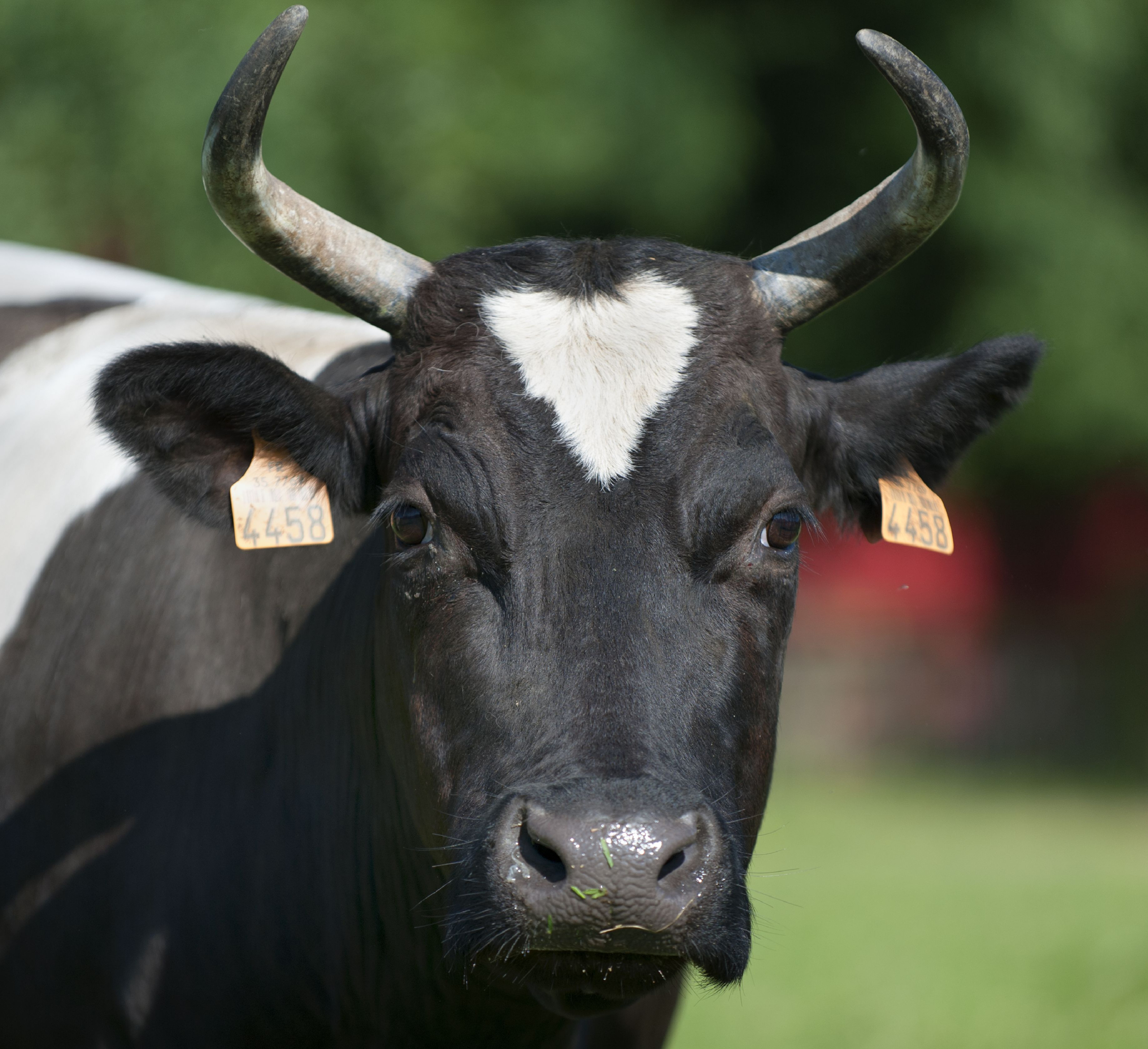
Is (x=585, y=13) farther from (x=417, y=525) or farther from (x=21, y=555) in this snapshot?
(x=417, y=525)

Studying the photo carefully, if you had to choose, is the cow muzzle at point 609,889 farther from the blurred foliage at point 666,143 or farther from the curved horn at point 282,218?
the blurred foliage at point 666,143

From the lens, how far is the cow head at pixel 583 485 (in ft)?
8.05

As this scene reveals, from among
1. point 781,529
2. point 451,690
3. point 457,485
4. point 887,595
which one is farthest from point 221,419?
point 887,595

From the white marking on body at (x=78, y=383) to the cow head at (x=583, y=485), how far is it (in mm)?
669

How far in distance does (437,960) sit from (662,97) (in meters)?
11.2

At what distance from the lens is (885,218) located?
10.2 ft

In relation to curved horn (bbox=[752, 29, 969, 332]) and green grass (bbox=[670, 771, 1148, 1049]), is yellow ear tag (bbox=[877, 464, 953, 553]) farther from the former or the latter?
green grass (bbox=[670, 771, 1148, 1049])

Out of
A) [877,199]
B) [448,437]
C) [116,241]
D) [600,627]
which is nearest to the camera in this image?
[600,627]

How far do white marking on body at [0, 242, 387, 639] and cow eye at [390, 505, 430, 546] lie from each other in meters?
0.97

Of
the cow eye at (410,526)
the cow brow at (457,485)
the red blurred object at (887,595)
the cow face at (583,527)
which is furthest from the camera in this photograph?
the red blurred object at (887,595)

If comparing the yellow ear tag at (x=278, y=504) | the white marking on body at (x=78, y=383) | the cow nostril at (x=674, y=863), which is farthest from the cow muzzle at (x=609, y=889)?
the white marking on body at (x=78, y=383)

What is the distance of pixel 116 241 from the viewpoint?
1050cm

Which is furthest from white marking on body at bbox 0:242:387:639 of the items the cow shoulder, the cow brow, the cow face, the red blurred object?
the red blurred object

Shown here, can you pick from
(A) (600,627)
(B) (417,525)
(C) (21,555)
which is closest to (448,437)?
(B) (417,525)
